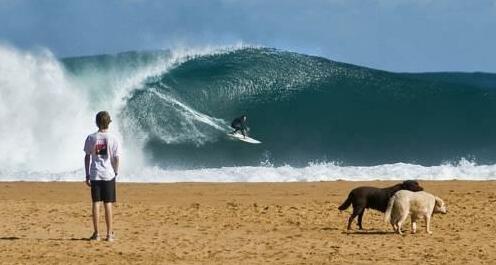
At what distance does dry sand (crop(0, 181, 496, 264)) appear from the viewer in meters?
8.70

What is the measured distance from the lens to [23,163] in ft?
79.8

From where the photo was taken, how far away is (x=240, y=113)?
31.7m

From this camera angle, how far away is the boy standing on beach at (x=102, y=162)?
30.8 ft

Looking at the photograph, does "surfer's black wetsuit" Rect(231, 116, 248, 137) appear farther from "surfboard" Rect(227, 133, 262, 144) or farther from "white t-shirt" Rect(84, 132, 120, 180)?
"white t-shirt" Rect(84, 132, 120, 180)

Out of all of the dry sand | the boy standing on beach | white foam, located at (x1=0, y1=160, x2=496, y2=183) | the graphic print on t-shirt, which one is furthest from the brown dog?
white foam, located at (x1=0, y1=160, x2=496, y2=183)

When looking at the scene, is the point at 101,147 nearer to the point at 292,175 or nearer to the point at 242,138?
the point at 292,175

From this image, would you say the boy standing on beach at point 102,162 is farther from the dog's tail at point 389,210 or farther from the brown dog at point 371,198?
the dog's tail at point 389,210

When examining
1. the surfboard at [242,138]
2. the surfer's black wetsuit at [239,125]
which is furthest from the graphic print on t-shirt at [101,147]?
the surfer's black wetsuit at [239,125]

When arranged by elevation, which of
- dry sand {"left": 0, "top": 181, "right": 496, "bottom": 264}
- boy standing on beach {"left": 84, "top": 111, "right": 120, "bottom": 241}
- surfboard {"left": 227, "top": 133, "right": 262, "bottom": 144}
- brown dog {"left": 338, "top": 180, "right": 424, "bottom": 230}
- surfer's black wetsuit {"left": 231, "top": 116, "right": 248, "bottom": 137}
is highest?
surfer's black wetsuit {"left": 231, "top": 116, "right": 248, "bottom": 137}

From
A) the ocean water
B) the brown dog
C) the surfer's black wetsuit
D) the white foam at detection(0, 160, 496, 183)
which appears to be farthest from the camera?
the surfer's black wetsuit

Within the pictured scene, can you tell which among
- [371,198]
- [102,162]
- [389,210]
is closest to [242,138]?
[371,198]

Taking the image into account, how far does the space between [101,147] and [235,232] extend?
2.08m

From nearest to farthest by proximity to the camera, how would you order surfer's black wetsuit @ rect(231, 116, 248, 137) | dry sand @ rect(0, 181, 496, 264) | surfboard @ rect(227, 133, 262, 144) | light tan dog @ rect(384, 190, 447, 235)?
dry sand @ rect(0, 181, 496, 264) → light tan dog @ rect(384, 190, 447, 235) → surfboard @ rect(227, 133, 262, 144) → surfer's black wetsuit @ rect(231, 116, 248, 137)

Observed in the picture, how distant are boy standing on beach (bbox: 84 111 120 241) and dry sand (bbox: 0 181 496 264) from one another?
1.71ft
